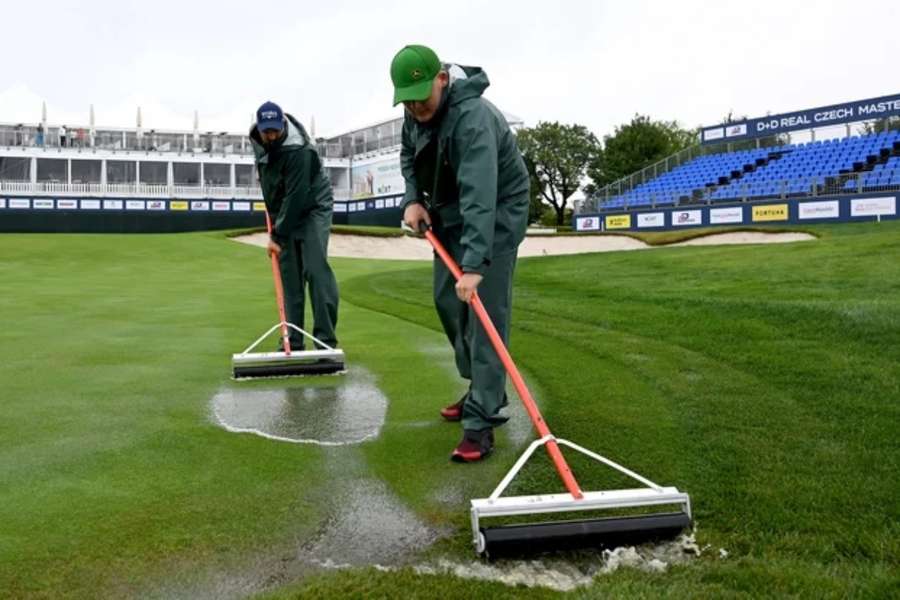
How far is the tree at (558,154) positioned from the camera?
8044 centimetres


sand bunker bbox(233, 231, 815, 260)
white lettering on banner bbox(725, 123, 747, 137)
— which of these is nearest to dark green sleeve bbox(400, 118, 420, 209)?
sand bunker bbox(233, 231, 815, 260)

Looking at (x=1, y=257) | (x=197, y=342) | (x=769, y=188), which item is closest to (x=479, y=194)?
(x=197, y=342)

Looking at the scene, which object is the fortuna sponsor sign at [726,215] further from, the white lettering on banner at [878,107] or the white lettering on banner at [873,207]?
the white lettering on banner at [878,107]

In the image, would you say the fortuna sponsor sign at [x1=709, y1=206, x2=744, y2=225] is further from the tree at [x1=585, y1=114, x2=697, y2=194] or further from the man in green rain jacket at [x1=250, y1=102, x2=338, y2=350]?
the tree at [x1=585, y1=114, x2=697, y2=194]

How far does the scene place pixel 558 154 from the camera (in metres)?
80.4

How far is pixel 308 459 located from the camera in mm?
4316

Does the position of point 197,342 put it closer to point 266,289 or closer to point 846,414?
point 846,414

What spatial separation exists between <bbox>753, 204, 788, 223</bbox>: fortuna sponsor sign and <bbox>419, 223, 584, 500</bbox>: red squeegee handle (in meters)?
30.2

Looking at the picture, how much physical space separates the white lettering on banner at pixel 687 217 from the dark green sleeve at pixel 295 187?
30.0 m

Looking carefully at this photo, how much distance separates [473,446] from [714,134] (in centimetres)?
4613

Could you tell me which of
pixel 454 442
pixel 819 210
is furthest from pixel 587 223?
pixel 454 442

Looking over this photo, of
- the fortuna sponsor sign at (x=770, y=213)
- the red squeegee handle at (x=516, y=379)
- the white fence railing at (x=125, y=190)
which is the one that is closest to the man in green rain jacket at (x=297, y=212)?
the red squeegee handle at (x=516, y=379)

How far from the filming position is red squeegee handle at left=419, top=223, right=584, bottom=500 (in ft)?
11.4

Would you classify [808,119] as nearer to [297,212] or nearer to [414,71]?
[297,212]
